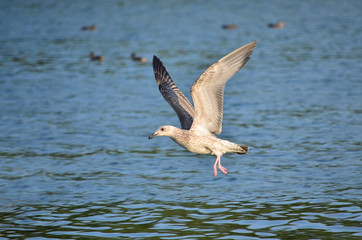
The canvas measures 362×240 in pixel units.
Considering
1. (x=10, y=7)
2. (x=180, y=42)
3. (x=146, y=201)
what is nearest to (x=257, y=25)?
(x=180, y=42)

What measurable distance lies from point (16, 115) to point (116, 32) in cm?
1425

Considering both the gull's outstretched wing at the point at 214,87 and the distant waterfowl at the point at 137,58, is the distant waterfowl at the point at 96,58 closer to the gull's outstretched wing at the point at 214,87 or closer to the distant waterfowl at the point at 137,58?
the distant waterfowl at the point at 137,58

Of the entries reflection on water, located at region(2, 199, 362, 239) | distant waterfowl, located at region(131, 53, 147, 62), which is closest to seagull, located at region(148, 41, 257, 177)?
reflection on water, located at region(2, 199, 362, 239)

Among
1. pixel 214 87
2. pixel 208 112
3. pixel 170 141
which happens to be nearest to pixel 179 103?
pixel 208 112

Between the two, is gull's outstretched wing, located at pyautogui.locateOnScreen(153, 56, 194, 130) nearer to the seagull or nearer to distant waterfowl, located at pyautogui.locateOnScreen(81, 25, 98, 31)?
the seagull

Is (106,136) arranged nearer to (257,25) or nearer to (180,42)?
(180,42)

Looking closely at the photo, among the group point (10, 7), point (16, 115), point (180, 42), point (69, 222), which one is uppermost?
point (10, 7)

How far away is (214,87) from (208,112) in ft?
1.71

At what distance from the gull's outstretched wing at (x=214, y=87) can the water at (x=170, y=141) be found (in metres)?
1.26

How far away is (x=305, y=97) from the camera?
1694cm

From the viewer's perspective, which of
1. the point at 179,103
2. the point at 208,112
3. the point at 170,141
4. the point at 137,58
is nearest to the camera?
the point at 208,112

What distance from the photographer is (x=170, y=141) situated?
1416 centimetres

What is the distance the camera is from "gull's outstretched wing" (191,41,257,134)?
30.0 ft

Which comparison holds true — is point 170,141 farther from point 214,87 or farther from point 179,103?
point 214,87
